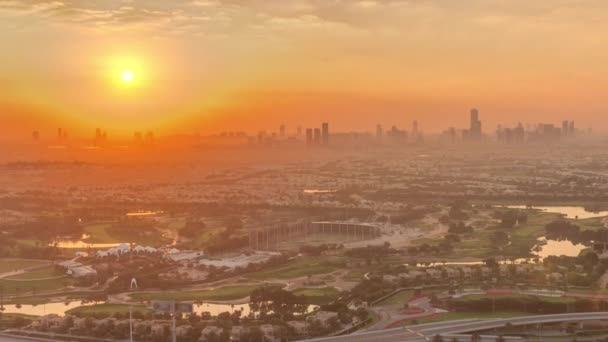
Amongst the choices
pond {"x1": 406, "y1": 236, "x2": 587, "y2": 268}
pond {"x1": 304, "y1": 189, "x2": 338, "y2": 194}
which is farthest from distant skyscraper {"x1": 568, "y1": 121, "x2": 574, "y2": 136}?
pond {"x1": 406, "y1": 236, "x2": 587, "y2": 268}

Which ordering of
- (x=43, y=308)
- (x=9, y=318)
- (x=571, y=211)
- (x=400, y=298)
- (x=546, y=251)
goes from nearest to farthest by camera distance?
(x=9, y=318) < (x=400, y=298) < (x=43, y=308) < (x=546, y=251) < (x=571, y=211)

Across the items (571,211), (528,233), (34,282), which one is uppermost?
(34,282)

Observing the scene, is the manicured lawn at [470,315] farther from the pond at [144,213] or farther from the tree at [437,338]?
the pond at [144,213]

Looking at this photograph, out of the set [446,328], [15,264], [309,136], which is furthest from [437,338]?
[309,136]

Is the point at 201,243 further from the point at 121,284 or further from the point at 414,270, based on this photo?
the point at 414,270

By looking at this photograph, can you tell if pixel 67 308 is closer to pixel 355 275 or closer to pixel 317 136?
pixel 355 275

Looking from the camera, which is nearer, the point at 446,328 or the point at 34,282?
the point at 446,328
